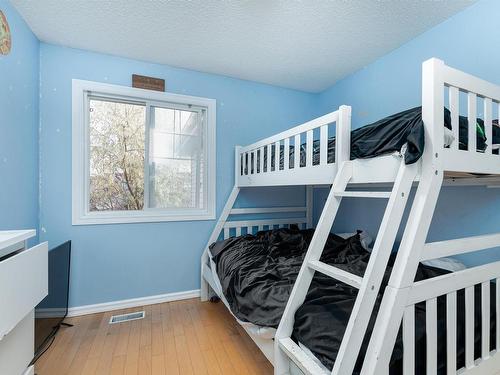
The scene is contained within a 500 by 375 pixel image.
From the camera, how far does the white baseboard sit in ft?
7.07

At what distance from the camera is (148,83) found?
2.37 m

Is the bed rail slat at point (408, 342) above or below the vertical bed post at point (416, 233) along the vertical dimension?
below

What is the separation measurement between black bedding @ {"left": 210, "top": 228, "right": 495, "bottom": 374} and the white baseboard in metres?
0.56

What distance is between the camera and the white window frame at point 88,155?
7.02 feet

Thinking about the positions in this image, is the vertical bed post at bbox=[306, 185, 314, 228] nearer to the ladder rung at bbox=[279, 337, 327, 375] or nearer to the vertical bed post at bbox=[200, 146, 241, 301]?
the vertical bed post at bbox=[200, 146, 241, 301]

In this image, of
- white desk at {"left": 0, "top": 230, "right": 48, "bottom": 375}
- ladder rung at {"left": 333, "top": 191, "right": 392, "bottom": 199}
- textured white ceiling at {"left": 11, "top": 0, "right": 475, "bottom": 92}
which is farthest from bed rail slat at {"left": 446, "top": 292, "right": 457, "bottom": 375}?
textured white ceiling at {"left": 11, "top": 0, "right": 475, "bottom": 92}

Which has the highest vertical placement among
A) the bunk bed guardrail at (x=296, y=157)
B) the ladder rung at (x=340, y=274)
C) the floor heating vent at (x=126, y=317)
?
the bunk bed guardrail at (x=296, y=157)

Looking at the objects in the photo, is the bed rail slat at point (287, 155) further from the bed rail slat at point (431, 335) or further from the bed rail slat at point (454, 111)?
the bed rail slat at point (431, 335)

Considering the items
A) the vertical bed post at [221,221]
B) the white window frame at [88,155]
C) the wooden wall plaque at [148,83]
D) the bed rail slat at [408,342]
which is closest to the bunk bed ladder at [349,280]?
the bed rail slat at [408,342]

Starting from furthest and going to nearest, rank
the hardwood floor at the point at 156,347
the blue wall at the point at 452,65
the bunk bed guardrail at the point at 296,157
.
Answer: the blue wall at the point at 452,65, the hardwood floor at the point at 156,347, the bunk bed guardrail at the point at 296,157

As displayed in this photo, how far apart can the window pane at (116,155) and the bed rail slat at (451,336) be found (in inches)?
93.4

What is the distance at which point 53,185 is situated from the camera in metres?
2.09

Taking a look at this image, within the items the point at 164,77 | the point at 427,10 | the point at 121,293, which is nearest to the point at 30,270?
the point at 121,293

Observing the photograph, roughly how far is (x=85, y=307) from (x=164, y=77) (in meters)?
2.23
